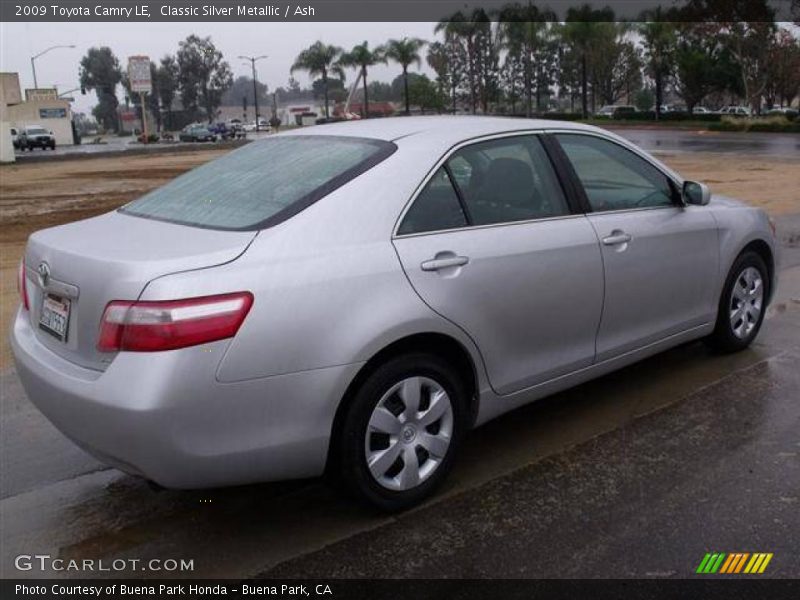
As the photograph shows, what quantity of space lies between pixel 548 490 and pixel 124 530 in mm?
1851

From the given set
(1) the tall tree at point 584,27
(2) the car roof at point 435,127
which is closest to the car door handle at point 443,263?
(2) the car roof at point 435,127

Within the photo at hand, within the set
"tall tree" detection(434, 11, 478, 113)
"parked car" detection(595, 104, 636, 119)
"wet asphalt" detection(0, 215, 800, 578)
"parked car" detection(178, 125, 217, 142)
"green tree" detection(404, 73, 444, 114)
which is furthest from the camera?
"green tree" detection(404, 73, 444, 114)

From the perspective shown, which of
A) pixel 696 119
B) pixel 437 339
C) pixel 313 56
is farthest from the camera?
pixel 313 56

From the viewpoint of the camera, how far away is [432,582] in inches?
117

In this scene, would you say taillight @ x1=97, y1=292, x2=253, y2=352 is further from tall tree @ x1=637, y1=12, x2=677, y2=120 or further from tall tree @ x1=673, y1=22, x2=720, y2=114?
tall tree @ x1=673, y1=22, x2=720, y2=114

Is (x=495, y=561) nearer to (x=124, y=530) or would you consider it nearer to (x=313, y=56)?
(x=124, y=530)

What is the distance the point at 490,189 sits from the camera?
388cm

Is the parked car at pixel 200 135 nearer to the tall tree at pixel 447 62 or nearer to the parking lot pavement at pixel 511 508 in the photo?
the tall tree at pixel 447 62

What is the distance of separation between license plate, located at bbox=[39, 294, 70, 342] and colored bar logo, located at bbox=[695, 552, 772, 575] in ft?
8.53

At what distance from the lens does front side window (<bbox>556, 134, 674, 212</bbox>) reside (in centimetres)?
430

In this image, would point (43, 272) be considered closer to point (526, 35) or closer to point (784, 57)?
point (784, 57)

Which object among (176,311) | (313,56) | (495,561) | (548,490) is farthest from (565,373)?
(313,56)

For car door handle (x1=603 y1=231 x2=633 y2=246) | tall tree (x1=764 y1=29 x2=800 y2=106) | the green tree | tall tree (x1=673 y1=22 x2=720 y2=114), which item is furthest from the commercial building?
car door handle (x1=603 y1=231 x2=633 y2=246)
